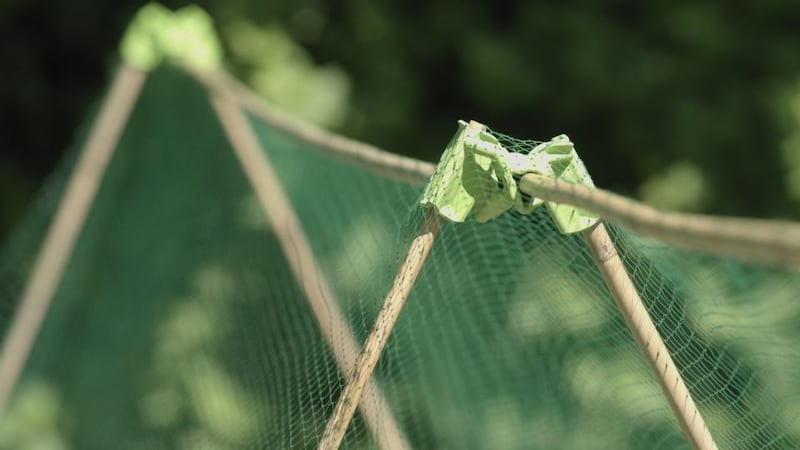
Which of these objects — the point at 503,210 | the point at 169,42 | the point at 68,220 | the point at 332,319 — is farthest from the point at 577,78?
the point at 503,210

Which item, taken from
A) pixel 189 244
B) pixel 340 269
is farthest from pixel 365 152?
pixel 189 244

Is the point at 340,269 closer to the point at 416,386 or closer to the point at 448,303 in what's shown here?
the point at 416,386

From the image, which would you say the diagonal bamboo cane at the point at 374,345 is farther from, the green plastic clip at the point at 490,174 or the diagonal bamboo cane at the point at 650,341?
the diagonal bamboo cane at the point at 650,341

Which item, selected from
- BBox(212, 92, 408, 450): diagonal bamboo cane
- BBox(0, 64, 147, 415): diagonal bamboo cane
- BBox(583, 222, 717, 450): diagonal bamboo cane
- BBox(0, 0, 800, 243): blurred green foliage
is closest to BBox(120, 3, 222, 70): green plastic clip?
BBox(0, 64, 147, 415): diagonal bamboo cane

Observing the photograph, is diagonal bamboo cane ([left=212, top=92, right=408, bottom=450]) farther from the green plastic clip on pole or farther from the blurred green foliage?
the blurred green foliage

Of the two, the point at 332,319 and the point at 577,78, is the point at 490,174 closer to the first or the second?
the point at 332,319
